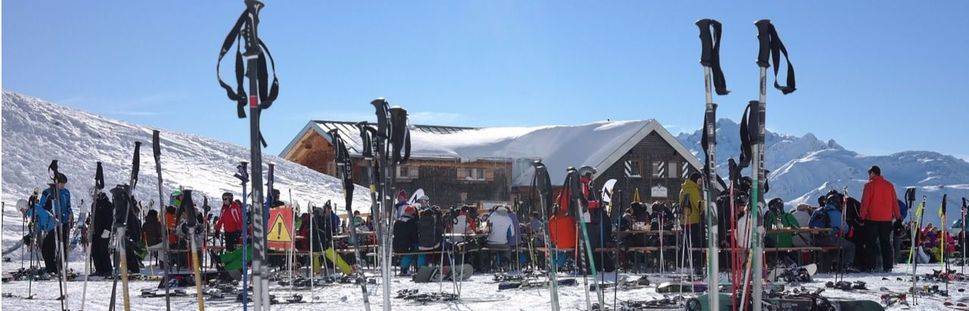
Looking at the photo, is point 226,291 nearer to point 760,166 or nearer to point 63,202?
point 63,202

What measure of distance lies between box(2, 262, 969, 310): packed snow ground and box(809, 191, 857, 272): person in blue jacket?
226 cm

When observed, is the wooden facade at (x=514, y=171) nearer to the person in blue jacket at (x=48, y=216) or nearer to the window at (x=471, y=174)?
the window at (x=471, y=174)

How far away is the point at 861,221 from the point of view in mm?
15508

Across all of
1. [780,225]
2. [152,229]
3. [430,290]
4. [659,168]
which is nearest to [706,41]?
[430,290]

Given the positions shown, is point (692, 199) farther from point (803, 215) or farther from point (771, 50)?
point (771, 50)

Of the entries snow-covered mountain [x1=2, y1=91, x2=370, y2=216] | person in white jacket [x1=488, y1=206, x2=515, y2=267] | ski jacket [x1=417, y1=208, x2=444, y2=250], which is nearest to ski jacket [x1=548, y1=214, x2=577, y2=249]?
ski jacket [x1=417, y1=208, x2=444, y2=250]

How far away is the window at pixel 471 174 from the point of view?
151 ft

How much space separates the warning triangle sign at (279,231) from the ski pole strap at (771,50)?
8.26m

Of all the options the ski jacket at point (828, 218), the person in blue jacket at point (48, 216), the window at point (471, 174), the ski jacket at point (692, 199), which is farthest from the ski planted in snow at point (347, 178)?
the window at point (471, 174)

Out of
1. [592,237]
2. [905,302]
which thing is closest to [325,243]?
[592,237]

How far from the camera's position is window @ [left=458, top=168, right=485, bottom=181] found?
46.0m

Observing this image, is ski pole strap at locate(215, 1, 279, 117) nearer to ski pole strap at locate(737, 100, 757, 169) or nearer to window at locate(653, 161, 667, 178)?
ski pole strap at locate(737, 100, 757, 169)

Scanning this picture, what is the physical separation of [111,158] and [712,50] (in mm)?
40089

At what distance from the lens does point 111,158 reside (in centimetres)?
4312
